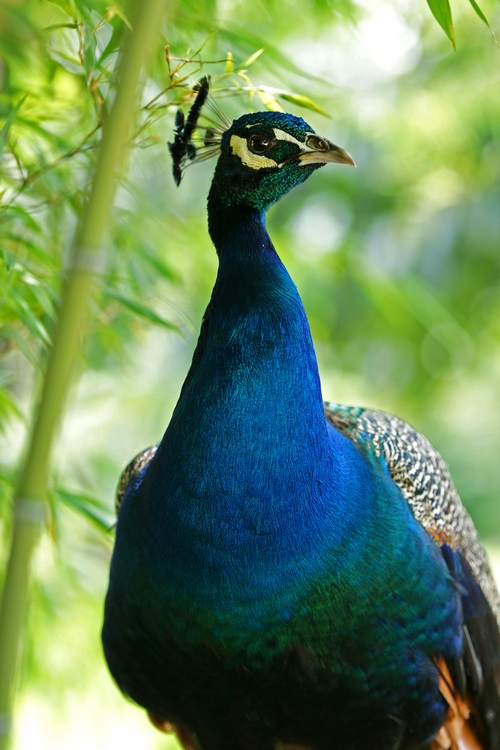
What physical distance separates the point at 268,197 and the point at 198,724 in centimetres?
83

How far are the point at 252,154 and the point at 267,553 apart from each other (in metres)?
0.57

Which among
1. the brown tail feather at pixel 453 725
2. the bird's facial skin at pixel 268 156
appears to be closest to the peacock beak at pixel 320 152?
the bird's facial skin at pixel 268 156

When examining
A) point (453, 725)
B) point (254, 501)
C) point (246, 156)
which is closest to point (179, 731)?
point (453, 725)

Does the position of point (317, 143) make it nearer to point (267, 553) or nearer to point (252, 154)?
point (252, 154)

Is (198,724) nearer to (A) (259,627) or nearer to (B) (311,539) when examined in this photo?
(A) (259,627)

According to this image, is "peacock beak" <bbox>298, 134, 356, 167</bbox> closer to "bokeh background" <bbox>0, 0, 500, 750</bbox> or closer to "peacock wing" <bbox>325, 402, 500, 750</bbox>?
"bokeh background" <bbox>0, 0, 500, 750</bbox>

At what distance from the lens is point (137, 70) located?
84cm

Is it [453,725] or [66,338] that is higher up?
[66,338]

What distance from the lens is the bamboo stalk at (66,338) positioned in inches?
33.1

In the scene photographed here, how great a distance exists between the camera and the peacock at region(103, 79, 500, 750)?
4.16ft

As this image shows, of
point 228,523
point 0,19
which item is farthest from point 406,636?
point 0,19

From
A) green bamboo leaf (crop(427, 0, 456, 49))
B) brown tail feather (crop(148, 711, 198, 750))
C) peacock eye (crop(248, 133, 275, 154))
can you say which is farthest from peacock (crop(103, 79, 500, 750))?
green bamboo leaf (crop(427, 0, 456, 49))

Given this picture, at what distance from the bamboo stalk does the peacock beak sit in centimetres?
49

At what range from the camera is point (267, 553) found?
4.12 feet
